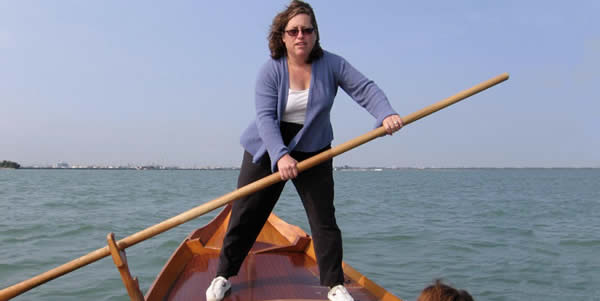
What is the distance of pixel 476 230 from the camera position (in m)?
9.99

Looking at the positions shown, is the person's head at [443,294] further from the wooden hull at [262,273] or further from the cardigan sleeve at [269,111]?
the wooden hull at [262,273]

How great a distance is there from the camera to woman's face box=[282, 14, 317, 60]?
7.85 feet

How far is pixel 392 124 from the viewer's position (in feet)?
7.86

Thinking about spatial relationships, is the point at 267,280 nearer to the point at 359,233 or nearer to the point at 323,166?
the point at 323,166

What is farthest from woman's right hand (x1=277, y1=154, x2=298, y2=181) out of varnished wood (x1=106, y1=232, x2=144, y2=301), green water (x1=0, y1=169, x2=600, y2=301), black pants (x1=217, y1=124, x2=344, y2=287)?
green water (x1=0, y1=169, x2=600, y2=301)

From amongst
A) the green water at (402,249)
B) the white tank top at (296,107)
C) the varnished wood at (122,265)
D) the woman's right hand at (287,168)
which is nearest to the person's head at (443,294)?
the woman's right hand at (287,168)

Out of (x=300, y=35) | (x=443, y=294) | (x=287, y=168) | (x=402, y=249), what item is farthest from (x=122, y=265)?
(x=402, y=249)

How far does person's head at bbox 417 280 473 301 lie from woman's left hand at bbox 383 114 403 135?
1.01 meters

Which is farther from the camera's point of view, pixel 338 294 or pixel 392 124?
pixel 338 294

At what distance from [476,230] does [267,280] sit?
803 cm

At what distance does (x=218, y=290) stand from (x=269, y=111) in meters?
1.08

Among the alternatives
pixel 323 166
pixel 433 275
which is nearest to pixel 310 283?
pixel 323 166

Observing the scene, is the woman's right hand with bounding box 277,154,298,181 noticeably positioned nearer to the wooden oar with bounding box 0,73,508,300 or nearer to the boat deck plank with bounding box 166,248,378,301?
the wooden oar with bounding box 0,73,508,300

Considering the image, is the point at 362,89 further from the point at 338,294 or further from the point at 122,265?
the point at 122,265
